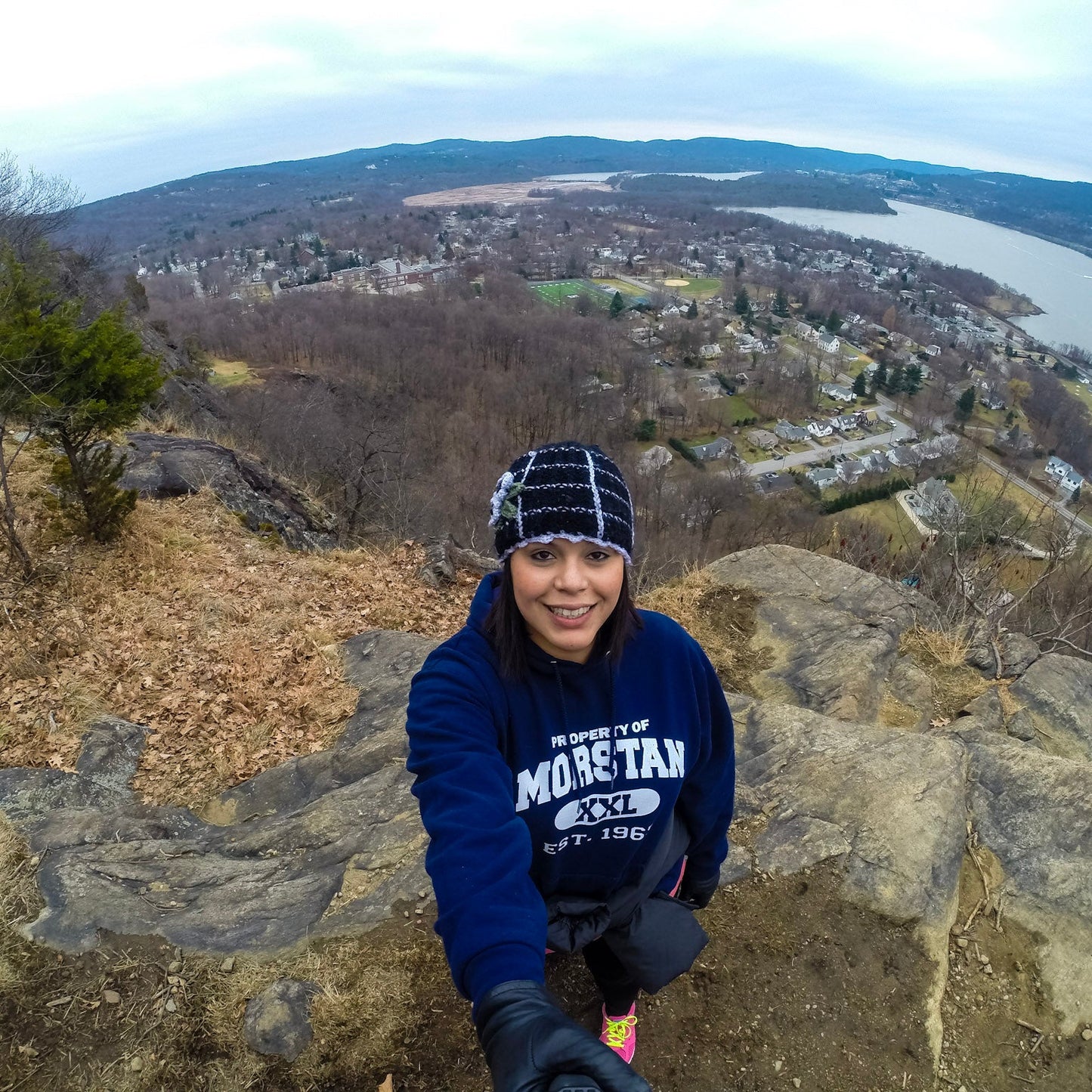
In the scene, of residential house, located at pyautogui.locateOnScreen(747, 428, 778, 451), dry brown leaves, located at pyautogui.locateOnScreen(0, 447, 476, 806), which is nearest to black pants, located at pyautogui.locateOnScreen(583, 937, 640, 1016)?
dry brown leaves, located at pyautogui.locateOnScreen(0, 447, 476, 806)

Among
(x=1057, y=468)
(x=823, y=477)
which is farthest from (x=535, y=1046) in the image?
(x=1057, y=468)

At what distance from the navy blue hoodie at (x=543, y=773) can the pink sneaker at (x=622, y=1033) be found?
81 centimetres

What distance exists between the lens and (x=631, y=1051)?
8.00 feet

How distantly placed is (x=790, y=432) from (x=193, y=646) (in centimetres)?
4601

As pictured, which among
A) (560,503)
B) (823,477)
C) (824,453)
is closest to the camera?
(560,503)

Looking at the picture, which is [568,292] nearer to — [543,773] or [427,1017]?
[427,1017]

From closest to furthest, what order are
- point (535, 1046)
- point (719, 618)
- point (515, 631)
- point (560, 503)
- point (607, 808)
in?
point (535, 1046) < point (560, 503) < point (515, 631) < point (607, 808) < point (719, 618)

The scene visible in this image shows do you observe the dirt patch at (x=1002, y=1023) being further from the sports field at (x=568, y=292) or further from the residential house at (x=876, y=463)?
the sports field at (x=568, y=292)

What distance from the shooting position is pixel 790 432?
45688mm

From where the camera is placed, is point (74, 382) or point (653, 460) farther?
point (653, 460)

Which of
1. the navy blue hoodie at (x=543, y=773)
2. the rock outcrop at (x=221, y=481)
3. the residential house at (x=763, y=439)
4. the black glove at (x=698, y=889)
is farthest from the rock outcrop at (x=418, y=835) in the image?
the residential house at (x=763, y=439)

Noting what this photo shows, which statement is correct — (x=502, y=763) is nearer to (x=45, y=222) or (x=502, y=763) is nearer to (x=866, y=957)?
(x=866, y=957)

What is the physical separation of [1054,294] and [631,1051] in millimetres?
100567

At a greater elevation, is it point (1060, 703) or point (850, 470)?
point (1060, 703)
